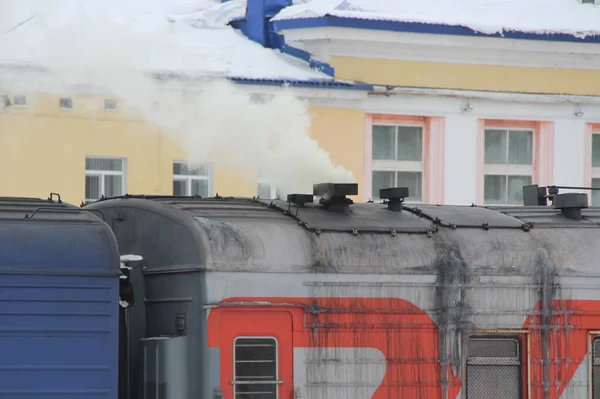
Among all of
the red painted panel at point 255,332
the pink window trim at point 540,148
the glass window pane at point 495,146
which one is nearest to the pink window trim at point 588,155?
the pink window trim at point 540,148

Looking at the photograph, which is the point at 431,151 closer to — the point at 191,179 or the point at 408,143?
the point at 408,143

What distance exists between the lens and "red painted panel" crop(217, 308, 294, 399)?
1049 cm

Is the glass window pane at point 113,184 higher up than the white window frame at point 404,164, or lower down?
lower down

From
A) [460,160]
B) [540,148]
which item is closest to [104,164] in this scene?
[460,160]

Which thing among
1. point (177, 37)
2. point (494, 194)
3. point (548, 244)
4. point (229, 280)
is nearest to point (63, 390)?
point (229, 280)

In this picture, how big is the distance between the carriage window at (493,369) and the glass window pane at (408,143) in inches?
518

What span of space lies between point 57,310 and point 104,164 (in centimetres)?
1197

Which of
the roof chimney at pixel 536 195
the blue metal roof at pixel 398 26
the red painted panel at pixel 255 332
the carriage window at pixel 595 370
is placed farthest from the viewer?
the blue metal roof at pixel 398 26

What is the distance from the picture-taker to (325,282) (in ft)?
35.8

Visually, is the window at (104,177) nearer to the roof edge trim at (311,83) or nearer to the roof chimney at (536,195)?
the roof edge trim at (311,83)

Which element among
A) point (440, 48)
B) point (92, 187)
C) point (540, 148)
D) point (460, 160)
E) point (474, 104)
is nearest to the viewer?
point (92, 187)

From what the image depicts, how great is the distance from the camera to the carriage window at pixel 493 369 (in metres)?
11.2

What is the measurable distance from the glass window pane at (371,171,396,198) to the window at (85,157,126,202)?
417 centimetres

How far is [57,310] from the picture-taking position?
10.3m
